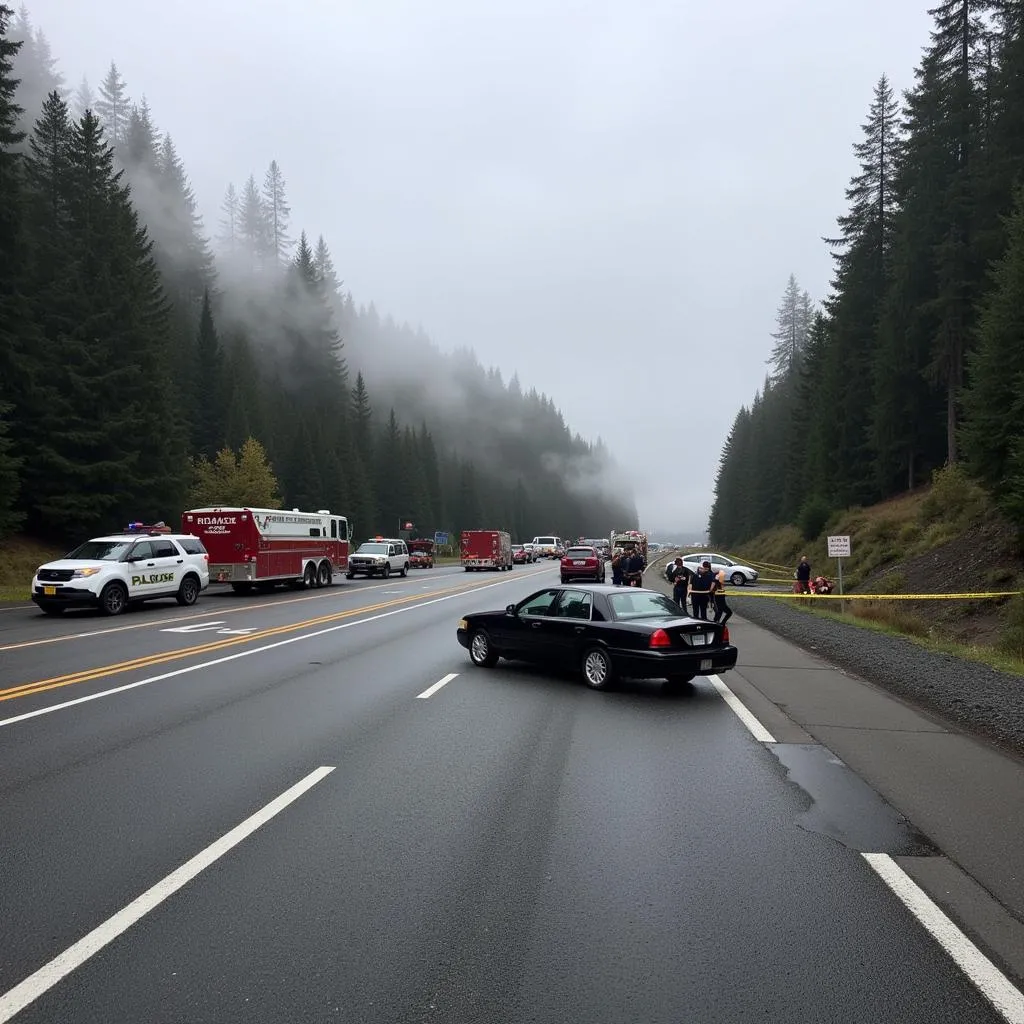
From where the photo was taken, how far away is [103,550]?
22.2m

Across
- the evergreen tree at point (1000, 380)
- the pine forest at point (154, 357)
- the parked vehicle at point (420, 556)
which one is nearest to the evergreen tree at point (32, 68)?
the pine forest at point (154, 357)

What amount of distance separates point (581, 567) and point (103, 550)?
20794 millimetres

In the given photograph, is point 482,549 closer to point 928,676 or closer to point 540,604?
point 540,604

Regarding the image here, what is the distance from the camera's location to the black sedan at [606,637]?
10.8 metres

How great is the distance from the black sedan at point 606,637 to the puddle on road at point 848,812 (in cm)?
310

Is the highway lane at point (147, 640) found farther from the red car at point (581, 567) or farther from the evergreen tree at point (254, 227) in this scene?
the evergreen tree at point (254, 227)

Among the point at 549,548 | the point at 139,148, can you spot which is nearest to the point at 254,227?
the point at 139,148

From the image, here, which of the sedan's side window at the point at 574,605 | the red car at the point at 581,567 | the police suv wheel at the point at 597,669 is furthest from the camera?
the red car at the point at 581,567

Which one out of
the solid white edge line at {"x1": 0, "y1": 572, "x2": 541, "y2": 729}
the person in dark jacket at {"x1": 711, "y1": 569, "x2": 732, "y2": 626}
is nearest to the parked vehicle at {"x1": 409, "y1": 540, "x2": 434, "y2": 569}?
the solid white edge line at {"x1": 0, "y1": 572, "x2": 541, "y2": 729}

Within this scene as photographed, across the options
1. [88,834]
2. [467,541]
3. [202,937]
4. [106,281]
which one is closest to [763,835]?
[202,937]

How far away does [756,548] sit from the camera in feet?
237

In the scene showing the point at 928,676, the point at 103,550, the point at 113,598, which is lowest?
the point at 113,598

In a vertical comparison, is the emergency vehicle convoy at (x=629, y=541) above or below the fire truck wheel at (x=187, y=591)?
above

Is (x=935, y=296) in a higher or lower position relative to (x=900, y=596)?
higher
